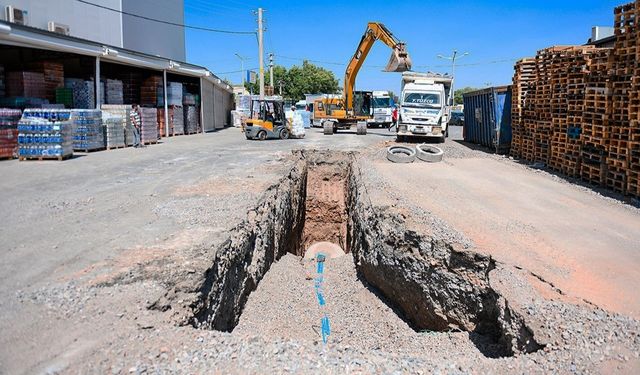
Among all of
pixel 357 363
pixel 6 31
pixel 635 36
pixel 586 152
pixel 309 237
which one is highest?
pixel 6 31

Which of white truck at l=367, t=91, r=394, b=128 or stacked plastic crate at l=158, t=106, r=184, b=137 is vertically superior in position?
white truck at l=367, t=91, r=394, b=128

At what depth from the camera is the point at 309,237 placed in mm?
17000

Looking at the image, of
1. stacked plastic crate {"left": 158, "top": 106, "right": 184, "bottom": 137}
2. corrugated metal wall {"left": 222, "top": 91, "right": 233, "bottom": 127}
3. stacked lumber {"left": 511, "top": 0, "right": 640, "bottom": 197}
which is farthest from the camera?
corrugated metal wall {"left": 222, "top": 91, "right": 233, "bottom": 127}

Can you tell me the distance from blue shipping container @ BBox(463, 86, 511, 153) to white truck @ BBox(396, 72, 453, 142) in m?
1.34

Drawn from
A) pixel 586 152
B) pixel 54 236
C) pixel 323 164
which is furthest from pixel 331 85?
pixel 54 236

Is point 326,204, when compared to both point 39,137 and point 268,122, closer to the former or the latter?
→ point 39,137

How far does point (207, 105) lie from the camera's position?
3578 centimetres

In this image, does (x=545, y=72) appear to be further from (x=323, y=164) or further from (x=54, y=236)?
(x=54, y=236)

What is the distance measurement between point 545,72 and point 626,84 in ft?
15.6

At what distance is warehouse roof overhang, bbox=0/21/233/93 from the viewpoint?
1553 centimetres

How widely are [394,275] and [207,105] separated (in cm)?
2988

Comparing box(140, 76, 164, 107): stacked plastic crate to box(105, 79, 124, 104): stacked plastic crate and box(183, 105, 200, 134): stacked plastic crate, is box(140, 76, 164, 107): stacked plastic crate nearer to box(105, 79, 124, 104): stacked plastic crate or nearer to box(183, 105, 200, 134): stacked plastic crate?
box(105, 79, 124, 104): stacked plastic crate

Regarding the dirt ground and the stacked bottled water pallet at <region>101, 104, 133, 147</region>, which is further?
the stacked bottled water pallet at <region>101, 104, 133, 147</region>

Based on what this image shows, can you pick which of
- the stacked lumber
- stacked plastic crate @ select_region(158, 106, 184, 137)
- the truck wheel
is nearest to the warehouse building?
stacked plastic crate @ select_region(158, 106, 184, 137)
